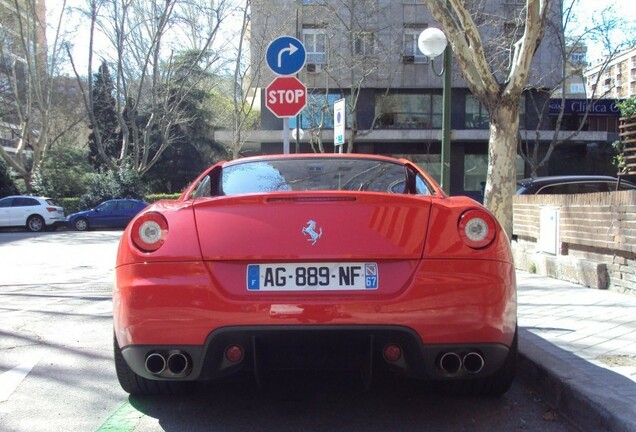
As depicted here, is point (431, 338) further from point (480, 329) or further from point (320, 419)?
point (320, 419)

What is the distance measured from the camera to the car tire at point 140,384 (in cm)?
354

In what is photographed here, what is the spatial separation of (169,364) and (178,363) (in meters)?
0.05

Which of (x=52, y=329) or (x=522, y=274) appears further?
(x=522, y=274)

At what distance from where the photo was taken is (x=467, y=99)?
32.1m

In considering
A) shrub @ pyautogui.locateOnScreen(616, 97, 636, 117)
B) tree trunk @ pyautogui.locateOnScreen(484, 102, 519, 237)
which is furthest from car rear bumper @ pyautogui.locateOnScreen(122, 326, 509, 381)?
tree trunk @ pyautogui.locateOnScreen(484, 102, 519, 237)

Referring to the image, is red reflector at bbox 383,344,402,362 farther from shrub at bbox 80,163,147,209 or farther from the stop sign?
shrub at bbox 80,163,147,209

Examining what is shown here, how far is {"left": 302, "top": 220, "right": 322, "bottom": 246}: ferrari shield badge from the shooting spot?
300 centimetres

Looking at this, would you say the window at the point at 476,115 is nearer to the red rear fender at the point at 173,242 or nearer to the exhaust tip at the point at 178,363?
the red rear fender at the point at 173,242

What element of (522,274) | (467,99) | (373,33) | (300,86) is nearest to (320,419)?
(300,86)

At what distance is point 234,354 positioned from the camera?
3.05 metres

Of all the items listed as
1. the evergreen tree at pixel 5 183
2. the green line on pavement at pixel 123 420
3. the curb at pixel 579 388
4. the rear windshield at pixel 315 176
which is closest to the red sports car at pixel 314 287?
the green line on pavement at pixel 123 420

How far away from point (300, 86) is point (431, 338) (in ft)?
18.7

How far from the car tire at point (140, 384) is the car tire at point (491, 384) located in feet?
5.59

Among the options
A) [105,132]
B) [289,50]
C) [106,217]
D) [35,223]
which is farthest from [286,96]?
[105,132]
